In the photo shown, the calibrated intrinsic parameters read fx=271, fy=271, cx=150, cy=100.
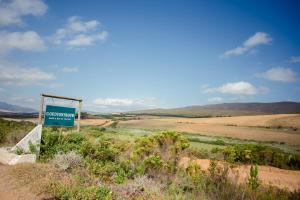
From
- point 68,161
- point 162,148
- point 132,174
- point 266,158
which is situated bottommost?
point 266,158

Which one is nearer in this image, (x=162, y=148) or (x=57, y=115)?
(x=162, y=148)

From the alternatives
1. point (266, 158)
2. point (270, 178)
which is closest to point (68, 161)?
point (270, 178)

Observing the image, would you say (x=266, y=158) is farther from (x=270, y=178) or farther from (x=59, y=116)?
(x=59, y=116)

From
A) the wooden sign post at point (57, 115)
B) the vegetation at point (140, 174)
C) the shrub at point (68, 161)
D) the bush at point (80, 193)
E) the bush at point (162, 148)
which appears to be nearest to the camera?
the bush at point (80, 193)

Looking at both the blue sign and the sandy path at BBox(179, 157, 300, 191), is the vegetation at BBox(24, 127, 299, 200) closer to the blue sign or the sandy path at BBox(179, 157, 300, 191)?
the blue sign

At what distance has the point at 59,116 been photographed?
11789mm

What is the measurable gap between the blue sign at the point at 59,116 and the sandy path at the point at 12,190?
3655mm

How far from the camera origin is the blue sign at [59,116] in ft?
37.3

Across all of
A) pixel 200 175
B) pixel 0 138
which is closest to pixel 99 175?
pixel 200 175

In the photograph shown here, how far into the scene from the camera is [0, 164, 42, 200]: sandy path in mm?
6285

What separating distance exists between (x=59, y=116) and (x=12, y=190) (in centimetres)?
525

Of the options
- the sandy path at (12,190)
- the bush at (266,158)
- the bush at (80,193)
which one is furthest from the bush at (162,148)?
the bush at (266,158)

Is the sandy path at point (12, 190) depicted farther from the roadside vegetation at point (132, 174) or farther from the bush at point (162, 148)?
the bush at point (162, 148)

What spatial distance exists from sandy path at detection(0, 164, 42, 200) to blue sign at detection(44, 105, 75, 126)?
3.66 metres
